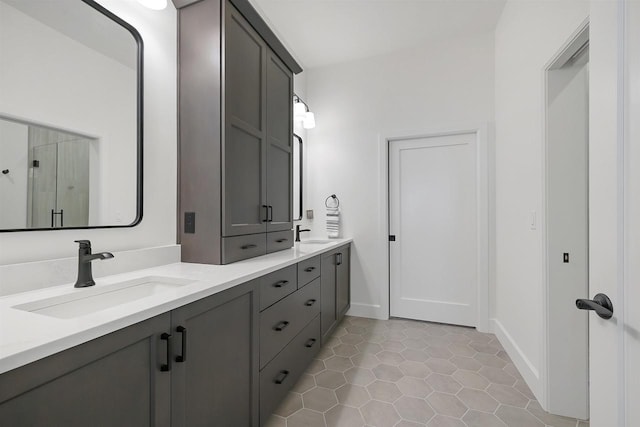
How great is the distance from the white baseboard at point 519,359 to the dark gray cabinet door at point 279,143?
1.96 metres

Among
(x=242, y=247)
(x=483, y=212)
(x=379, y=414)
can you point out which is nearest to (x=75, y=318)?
(x=242, y=247)

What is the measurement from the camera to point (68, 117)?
1239 millimetres

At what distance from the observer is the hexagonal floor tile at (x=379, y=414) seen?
1.63 meters

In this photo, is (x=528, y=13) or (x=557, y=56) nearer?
(x=557, y=56)

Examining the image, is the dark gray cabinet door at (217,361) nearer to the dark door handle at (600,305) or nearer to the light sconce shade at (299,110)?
the dark door handle at (600,305)

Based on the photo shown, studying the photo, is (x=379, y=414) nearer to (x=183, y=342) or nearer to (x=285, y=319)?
(x=285, y=319)

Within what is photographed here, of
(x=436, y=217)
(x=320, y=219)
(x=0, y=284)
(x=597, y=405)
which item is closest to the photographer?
(x=597, y=405)

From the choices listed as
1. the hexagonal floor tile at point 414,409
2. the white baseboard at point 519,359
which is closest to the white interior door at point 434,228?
the white baseboard at point 519,359

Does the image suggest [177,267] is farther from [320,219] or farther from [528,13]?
[528,13]

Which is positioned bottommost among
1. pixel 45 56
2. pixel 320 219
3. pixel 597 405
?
pixel 597 405

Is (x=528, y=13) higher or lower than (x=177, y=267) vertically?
higher

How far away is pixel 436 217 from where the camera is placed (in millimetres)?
3123

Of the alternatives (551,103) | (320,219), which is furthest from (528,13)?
(320,219)

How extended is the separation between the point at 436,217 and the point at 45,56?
311 cm
